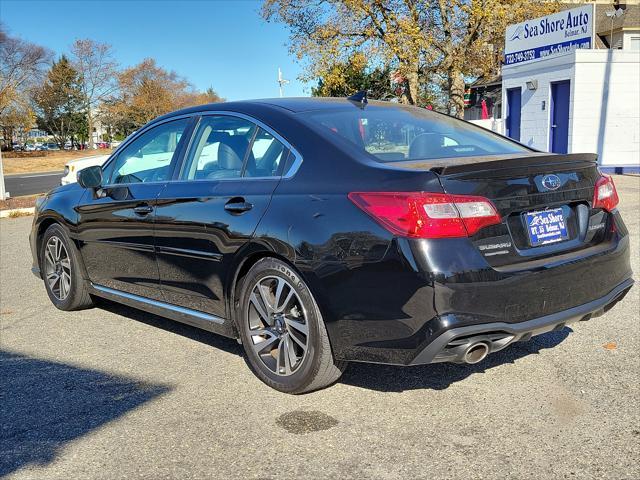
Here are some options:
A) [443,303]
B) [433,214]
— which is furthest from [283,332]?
[433,214]

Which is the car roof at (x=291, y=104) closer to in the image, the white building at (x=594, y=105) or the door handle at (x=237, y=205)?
the door handle at (x=237, y=205)

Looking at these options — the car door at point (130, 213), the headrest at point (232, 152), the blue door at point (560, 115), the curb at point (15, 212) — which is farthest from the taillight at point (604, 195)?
the blue door at point (560, 115)

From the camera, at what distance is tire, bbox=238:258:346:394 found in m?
3.45

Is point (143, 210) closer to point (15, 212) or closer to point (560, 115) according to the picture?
point (15, 212)

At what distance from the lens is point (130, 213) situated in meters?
4.65

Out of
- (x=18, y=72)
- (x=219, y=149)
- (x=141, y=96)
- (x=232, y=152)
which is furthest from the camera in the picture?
(x=141, y=96)

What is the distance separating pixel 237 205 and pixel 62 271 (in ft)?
8.26

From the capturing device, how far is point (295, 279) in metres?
3.48

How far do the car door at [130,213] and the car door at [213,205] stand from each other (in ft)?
0.54

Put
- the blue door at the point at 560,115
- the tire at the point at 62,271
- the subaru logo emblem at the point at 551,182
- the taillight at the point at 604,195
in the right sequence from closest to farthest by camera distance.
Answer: the subaru logo emblem at the point at 551,182, the taillight at the point at 604,195, the tire at the point at 62,271, the blue door at the point at 560,115

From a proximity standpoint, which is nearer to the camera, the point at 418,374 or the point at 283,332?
the point at 283,332

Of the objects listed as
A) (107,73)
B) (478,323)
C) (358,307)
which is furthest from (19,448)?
(107,73)

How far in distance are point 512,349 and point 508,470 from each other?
5.51 ft

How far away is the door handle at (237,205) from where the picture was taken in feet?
12.3
